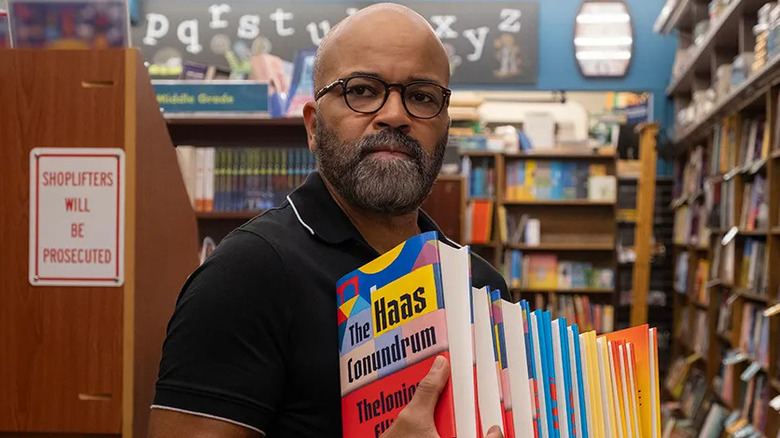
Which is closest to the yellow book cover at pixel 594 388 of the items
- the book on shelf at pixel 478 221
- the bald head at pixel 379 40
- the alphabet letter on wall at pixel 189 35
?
the bald head at pixel 379 40

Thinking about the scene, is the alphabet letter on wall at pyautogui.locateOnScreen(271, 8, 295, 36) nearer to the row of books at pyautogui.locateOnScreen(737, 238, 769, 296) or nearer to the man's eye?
the row of books at pyautogui.locateOnScreen(737, 238, 769, 296)

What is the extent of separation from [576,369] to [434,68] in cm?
49

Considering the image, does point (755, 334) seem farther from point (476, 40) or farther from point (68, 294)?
point (476, 40)

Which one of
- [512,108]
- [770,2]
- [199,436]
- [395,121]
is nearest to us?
[199,436]

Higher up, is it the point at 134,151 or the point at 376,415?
the point at 134,151

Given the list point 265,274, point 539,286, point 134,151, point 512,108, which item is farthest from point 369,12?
point 512,108

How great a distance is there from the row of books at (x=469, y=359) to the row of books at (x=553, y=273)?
641 cm

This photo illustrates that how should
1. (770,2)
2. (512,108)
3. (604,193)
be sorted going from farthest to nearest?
(512,108) → (604,193) → (770,2)

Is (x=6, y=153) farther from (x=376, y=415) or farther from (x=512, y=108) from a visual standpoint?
(x=512, y=108)

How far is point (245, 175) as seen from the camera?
390 cm

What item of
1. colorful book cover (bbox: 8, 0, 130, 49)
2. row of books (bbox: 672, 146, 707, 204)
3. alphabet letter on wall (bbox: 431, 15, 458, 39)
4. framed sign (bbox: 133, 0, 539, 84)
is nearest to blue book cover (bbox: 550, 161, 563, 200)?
framed sign (bbox: 133, 0, 539, 84)

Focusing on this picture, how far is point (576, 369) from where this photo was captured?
3.73ft

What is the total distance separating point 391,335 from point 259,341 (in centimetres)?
19

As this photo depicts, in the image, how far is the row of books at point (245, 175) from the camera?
388 cm
